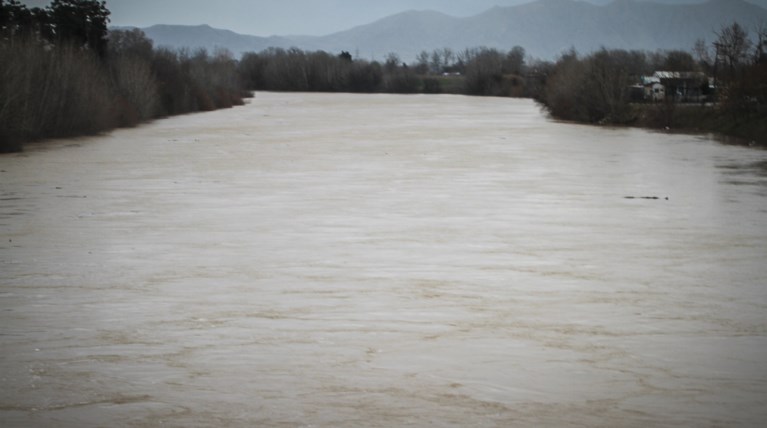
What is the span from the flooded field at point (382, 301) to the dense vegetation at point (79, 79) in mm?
7621

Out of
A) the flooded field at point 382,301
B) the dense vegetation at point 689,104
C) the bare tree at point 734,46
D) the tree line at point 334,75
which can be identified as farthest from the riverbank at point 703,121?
the tree line at point 334,75

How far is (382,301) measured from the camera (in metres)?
7.84

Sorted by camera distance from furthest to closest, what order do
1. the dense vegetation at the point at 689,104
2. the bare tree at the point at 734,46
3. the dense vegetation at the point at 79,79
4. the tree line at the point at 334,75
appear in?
the tree line at the point at 334,75, the bare tree at the point at 734,46, the dense vegetation at the point at 689,104, the dense vegetation at the point at 79,79

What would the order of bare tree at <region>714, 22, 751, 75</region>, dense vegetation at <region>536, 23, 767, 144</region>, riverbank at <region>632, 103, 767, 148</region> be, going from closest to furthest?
1. riverbank at <region>632, 103, 767, 148</region>
2. dense vegetation at <region>536, 23, 767, 144</region>
3. bare tree at <region>714, 22, 751, 75</region>

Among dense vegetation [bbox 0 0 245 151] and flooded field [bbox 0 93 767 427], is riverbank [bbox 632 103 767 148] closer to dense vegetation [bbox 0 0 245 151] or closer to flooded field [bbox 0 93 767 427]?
flooded field [bbox 0 93 767 427]

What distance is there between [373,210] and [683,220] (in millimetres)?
3958

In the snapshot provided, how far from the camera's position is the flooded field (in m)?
5.38

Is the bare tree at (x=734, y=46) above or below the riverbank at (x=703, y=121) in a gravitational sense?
above

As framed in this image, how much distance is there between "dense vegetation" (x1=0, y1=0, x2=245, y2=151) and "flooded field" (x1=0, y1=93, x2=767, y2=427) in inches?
300

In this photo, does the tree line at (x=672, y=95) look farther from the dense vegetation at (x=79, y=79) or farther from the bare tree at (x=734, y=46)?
the dense vegetation at (x=79, y=79)

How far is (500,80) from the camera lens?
9088 cm

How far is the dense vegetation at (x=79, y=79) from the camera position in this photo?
24.5m

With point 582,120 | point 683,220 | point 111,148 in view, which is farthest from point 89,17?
point 683,220

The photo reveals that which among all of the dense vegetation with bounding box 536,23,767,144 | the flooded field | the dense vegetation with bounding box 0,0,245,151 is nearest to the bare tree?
the dense vegetation with bounding box 536,23,767,144
